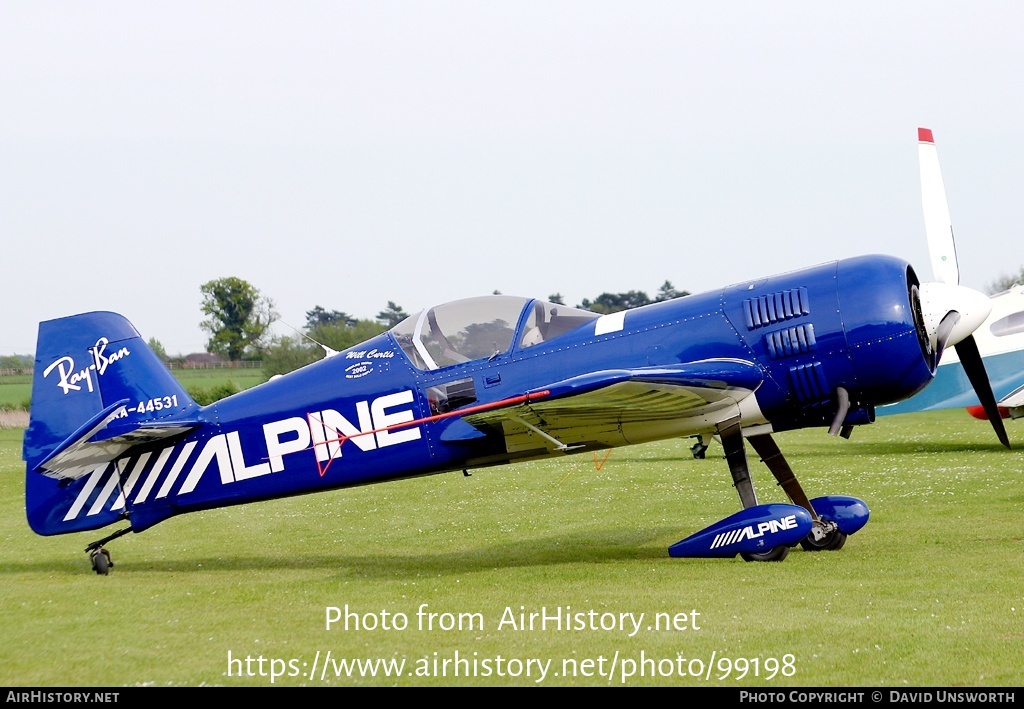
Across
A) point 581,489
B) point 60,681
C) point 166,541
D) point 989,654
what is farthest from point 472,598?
point 581,489

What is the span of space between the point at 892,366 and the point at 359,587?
4.36m

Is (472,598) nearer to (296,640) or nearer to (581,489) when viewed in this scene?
(296,640)

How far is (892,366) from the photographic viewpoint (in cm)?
852

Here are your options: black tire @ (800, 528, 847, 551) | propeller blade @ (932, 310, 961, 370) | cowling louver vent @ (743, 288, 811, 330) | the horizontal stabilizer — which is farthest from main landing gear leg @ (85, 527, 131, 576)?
propeller blade @ (932, 310, 961, 370)

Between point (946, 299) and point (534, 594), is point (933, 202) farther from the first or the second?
point (534, 594)

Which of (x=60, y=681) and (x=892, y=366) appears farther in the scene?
(x=892, y=366)

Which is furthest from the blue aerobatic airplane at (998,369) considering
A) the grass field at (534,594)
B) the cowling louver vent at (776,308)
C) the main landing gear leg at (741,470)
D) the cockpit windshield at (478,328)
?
the cockpit windshield at (478,328)

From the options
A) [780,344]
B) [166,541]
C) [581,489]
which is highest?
[780,344]

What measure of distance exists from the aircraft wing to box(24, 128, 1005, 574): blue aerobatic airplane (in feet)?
0.06

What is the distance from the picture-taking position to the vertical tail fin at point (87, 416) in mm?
9898

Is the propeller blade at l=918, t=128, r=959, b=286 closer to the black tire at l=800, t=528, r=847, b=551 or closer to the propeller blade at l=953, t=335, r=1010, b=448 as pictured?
the propeller blade at l=953, t=335, r=1010, b=448

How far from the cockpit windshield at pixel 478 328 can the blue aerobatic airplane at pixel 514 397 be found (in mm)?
14

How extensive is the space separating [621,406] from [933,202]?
13.6ft

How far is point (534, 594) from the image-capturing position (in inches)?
315
